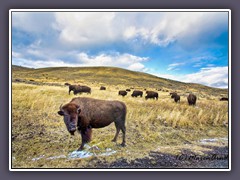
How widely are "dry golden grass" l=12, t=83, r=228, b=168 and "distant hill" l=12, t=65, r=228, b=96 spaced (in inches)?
7.1

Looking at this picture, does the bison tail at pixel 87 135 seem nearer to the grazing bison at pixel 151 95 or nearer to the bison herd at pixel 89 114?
the bison herd at pixel 89 114

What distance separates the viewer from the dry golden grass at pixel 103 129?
14.4ft

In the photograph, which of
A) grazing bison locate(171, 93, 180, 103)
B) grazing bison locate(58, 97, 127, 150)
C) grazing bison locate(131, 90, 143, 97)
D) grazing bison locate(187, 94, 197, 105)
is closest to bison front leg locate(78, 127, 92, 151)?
grazing bison locate(58, 97, 127, 150)

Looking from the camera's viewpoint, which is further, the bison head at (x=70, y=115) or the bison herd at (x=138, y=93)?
the bison herd at (x=138, y=93)

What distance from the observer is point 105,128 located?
471 centimetres

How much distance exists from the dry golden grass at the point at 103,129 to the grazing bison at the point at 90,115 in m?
0.17

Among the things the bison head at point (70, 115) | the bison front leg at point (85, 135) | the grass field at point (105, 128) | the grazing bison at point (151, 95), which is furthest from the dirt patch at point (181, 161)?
the grazing bison at point (151, 95)

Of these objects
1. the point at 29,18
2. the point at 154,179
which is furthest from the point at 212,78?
the point at 29,18

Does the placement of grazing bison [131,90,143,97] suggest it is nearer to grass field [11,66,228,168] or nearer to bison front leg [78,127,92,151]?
grass field [11,66,228,168]

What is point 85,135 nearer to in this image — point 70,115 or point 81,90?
point 70,115

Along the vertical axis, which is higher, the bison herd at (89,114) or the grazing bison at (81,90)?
the grazing bison at (81,90)

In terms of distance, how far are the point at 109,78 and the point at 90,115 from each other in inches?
41.8
